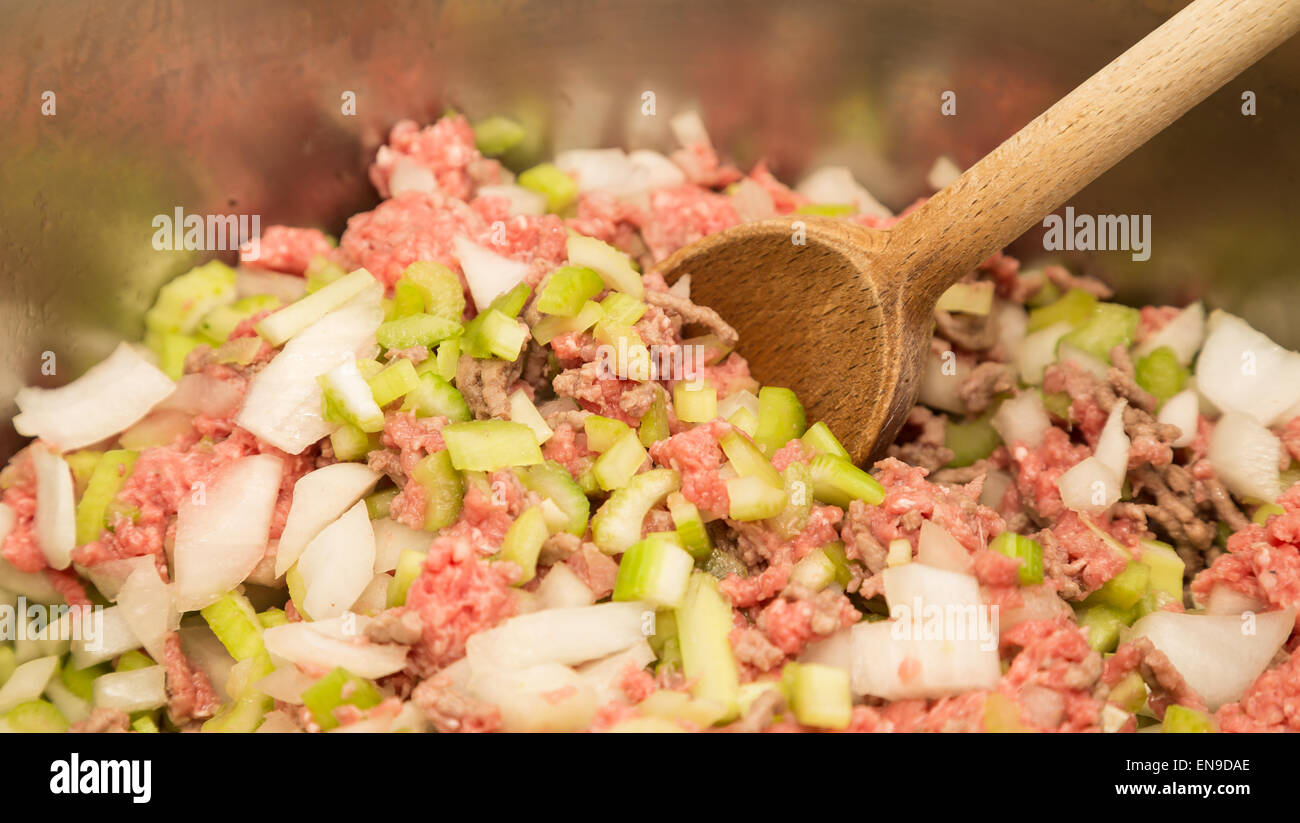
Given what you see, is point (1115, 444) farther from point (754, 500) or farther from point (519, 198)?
point (519, 198)

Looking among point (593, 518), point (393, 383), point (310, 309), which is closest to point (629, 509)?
point (593, 518)

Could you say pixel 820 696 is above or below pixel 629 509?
below

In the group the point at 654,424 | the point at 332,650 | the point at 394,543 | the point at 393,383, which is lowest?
the point at 332,650

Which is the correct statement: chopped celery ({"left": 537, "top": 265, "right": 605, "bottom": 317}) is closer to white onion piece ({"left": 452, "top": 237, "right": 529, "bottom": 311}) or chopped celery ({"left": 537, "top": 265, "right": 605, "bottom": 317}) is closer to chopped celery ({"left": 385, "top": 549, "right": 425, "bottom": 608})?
white onion piece ({"left": 452, "top": 237, "right": 529, "bottom": 311})

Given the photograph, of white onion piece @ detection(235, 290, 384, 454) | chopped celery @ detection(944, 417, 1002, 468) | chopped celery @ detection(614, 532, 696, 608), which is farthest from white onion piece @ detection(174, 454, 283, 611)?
chopped celery @ detection(944, 417, 1002, 468)

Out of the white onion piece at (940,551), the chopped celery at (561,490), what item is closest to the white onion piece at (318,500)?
the chopped celery at (561,490)

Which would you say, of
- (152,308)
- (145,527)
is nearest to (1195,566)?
(145,527)

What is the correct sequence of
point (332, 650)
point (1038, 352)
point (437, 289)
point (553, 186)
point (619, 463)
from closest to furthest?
point (332, 650) → point (619, 463) → point (437, 289) → point (1038, 352) → point (553, 186)
